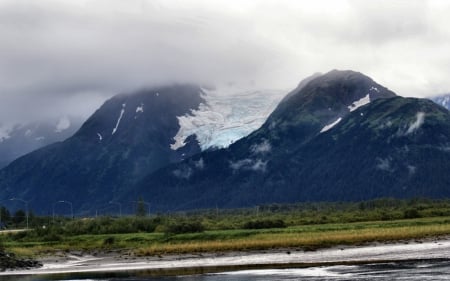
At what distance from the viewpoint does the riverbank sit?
96000 mm

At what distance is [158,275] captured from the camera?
300 ft

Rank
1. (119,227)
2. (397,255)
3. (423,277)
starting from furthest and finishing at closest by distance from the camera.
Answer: (119,227) < (397,255) < (423,277)

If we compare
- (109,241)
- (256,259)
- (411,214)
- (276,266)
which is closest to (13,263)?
(109,241)

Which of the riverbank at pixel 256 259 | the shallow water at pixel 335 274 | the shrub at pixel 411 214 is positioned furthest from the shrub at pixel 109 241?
the shrub at pixel 411 214

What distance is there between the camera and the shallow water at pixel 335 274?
7531 cm

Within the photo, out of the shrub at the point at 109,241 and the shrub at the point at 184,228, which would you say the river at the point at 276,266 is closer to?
the shrub at the point at 109,241

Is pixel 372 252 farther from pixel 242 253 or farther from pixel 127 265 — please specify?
pixel 127 265

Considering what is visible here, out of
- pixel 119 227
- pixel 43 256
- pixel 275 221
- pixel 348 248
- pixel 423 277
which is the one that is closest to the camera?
pixel 423 277

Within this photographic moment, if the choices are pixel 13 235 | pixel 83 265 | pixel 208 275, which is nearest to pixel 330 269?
pixel 208 275

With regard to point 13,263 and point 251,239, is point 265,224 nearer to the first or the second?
point 251,239

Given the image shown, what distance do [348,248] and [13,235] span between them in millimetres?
93177

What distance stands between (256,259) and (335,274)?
27162 mm

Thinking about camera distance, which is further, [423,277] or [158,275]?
[158,275]

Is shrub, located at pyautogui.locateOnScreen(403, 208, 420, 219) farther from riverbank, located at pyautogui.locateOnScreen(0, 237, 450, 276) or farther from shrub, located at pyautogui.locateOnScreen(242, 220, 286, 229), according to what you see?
riverbank, located at pyautogui.locateOnScreen(0, 237, 450, 276)
